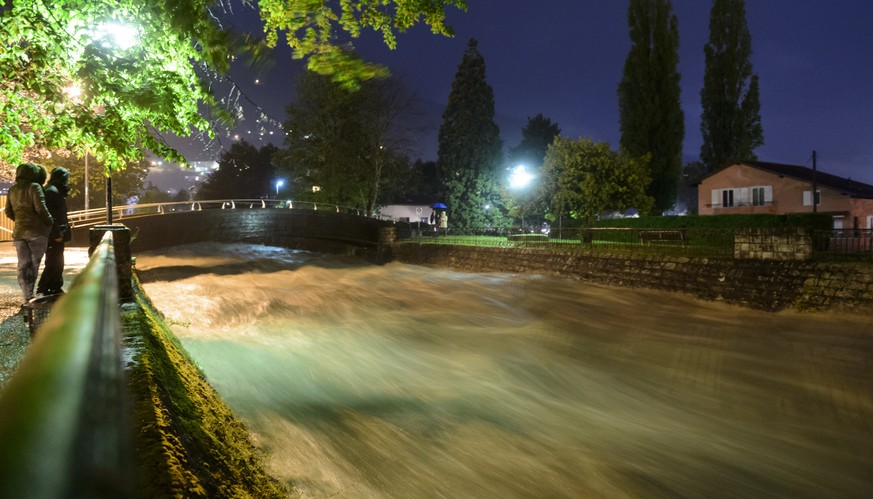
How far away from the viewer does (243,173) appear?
84250 mm

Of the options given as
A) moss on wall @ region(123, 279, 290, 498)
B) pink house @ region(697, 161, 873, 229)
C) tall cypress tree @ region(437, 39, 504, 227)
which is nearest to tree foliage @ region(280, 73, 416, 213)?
tall cypress tree @ region(437, 39, 504, 227)

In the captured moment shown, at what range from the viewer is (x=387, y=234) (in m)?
35.1

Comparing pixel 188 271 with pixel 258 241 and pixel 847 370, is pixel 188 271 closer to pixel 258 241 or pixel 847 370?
pixel 258 241

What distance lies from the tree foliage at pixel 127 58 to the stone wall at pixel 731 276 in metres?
11.5

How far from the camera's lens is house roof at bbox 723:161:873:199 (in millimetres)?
34862

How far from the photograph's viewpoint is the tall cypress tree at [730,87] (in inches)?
1954

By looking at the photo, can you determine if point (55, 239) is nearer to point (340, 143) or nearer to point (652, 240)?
point (652, 240)

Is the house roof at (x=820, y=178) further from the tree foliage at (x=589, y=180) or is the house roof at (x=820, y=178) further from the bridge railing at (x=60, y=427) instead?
the bridge railing at (x=60, y=427)

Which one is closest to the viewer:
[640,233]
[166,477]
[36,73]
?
[166,477]

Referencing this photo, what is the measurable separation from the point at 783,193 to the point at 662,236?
913 inches

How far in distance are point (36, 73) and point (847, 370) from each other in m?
14.1

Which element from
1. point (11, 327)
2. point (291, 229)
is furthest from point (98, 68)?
point (291, 229)

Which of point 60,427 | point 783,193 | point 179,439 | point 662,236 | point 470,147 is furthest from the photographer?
point 470,147

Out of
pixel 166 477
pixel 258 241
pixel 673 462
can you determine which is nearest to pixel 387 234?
pixel 258 241
